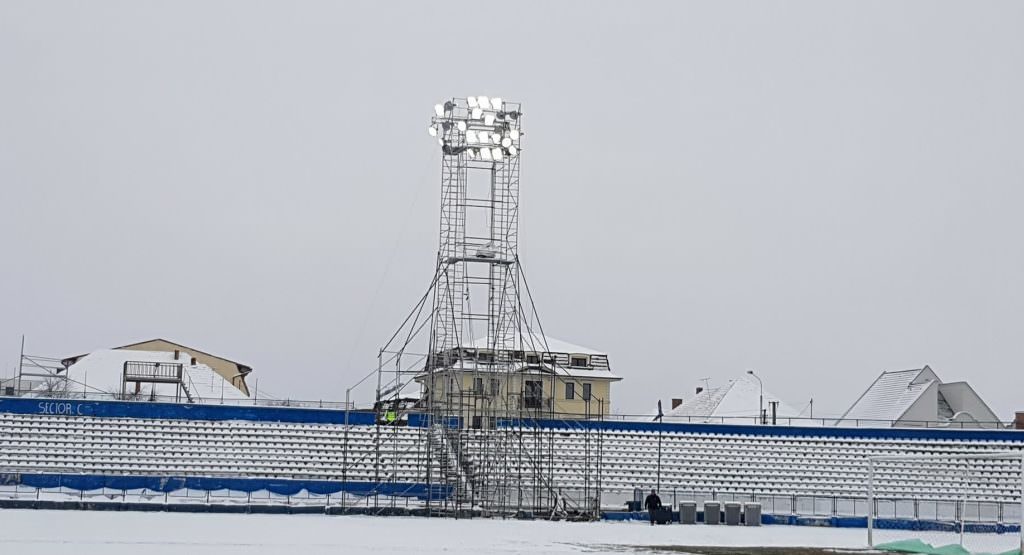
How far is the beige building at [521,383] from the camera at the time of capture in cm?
3753

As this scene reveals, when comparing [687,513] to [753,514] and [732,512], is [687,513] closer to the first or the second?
[732,512]

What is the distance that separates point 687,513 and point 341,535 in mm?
13442

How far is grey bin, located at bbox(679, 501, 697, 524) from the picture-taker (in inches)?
1406

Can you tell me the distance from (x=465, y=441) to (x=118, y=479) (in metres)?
11.2

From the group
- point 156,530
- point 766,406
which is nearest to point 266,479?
point 156,530

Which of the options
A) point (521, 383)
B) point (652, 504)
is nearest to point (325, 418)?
point (521, 383)

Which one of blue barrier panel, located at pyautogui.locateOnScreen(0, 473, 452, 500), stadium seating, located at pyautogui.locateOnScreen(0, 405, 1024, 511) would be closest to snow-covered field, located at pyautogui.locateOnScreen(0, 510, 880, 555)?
blue barrier panel, located at pyautogui.locateOnScreen(0, 473, 452, 500)

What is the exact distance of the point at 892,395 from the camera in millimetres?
53531

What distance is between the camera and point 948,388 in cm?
5244

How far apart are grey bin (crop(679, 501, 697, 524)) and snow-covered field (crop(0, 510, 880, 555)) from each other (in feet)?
4.73

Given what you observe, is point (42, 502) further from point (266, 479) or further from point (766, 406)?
point (766, 406)

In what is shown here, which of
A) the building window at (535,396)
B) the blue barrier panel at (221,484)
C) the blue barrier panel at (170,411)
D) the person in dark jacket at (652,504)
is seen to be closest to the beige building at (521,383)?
the building window at (535,396)

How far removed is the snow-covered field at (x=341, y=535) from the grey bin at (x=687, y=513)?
144 centimetres

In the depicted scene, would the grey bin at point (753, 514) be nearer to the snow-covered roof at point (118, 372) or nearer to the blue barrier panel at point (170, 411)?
the blue barrier panel at point (170, 411)
